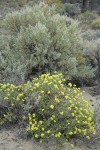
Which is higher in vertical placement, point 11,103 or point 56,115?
point 11,103

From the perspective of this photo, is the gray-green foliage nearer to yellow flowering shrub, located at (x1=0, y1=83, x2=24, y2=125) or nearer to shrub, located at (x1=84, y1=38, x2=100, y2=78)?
shrub, located at (x1=84, y1=38, x2=100, y2=78)

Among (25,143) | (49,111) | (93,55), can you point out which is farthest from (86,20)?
(25,143)

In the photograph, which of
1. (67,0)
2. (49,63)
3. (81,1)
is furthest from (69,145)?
(81,1)

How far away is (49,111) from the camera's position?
15.7 feet

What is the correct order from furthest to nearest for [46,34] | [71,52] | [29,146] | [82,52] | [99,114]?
[82,52], [71,52], [46,34], [99,114], [29,146]

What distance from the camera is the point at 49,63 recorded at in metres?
7.25

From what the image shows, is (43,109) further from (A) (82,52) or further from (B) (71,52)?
(A) (82,52)

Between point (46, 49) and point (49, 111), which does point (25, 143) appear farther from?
point (46, 49)

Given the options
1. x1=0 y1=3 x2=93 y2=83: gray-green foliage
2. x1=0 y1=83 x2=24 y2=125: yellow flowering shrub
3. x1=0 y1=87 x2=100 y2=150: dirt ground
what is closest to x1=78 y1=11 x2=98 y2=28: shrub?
x1=0 y1=3 x2=93 y2=83: gray-green foliage

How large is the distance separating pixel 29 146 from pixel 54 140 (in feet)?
1.45

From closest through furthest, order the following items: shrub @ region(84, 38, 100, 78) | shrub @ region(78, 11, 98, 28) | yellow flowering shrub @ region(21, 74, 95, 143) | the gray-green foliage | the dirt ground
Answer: the dirt ground, yellow flowering shrub @ region(21, 74, 95, 143), the gray-green foliage, shrub @ region(84, 38, 100, 78), shrub @ region(78, 11, 98, 28)

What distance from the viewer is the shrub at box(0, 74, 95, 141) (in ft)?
15.1

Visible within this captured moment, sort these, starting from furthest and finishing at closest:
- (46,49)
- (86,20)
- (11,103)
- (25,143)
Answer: (86,20) < (46,49) < (11,103) < (25,143)

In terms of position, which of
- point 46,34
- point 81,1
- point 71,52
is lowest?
point 81,1
